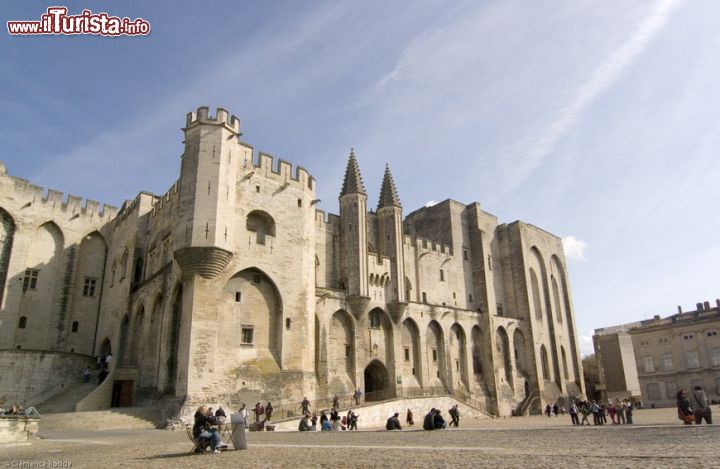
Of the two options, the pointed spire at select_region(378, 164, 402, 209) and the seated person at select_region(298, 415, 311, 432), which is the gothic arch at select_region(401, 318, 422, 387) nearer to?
the pointed spire at select_region(378, 164, 402, 209)

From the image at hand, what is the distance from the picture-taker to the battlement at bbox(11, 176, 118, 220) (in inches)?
1264

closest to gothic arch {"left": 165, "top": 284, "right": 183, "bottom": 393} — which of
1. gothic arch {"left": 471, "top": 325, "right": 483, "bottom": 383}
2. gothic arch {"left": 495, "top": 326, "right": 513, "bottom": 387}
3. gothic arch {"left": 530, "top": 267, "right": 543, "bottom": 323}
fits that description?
A: gothic arch {"left": 471, "top": 325, "right": 483, "bottom": 383}

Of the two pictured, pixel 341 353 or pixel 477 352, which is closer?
pixel 341 353

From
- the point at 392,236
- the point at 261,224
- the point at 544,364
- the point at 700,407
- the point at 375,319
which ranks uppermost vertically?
the point at 392,236

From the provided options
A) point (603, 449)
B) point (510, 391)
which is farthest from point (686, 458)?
point (510, 391)

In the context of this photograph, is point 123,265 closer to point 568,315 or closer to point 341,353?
point 341,353

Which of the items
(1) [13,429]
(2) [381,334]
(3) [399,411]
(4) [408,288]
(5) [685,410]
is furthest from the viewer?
(4) [408,288]

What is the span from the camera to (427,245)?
3925 cm

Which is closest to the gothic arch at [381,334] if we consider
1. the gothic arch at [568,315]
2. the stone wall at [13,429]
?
the stone wall at [13,429]

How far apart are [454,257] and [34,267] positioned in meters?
30.0

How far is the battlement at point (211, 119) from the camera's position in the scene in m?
25.0

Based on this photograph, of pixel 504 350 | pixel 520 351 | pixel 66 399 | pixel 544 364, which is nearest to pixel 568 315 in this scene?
pixel 544 364

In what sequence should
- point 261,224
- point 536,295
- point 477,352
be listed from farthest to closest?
point 536,295 < point 477,352 < point 261,224

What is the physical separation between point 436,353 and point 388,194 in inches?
477
